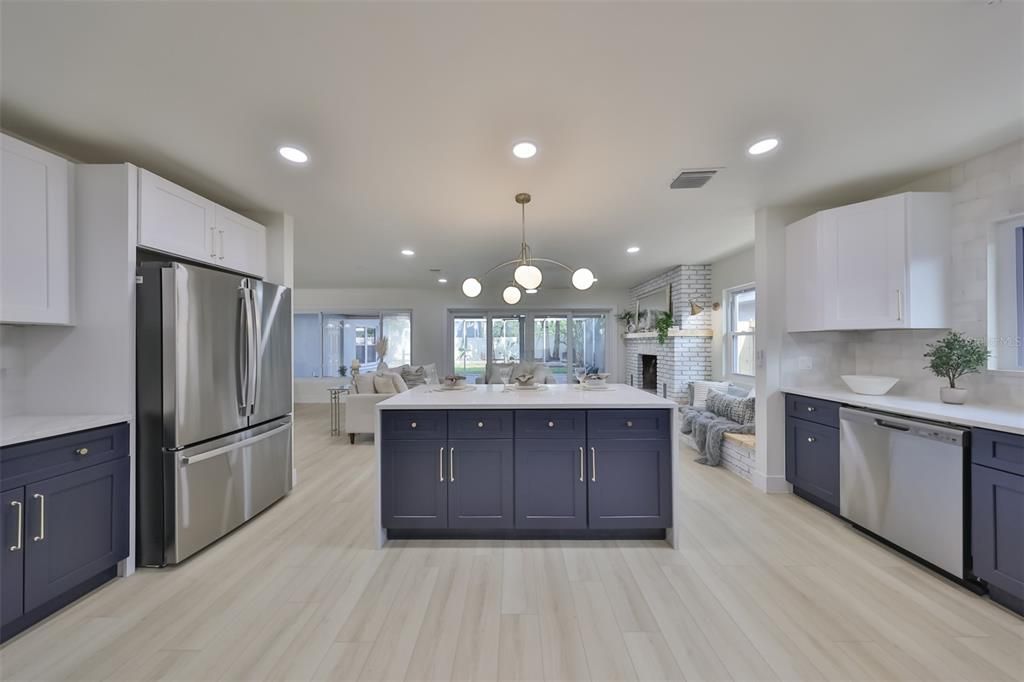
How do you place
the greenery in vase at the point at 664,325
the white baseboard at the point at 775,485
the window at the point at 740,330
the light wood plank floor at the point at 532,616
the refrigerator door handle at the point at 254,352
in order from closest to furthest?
1. the light wood plank floor at the point at 532,616
2. the refrigerator door handle at the point at 254,352
3. the white baseboard at the point at 775,485
4. the window at the point at 740,330
5. the greenery in vase at the point at 664,325

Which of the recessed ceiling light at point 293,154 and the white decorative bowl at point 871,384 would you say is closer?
the recessed ceiling light at point 293,154

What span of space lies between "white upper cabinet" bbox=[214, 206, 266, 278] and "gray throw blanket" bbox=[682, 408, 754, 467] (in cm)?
467

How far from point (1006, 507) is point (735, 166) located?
224cm

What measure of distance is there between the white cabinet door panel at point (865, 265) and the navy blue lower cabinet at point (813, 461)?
0.83m

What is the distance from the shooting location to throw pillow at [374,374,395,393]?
16.7 ft

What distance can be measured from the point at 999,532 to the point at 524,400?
2.44 meters

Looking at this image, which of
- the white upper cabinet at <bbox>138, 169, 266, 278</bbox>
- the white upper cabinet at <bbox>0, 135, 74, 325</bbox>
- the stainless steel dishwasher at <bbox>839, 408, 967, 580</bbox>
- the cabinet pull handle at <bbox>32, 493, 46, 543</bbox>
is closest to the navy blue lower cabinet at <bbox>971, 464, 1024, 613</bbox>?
the stainless steel dishwasher at <bbox>839, 408, 967, 580</bbox>

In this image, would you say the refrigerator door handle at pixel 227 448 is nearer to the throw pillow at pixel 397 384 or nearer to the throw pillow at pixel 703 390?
the throw pillow at pixel 397 384

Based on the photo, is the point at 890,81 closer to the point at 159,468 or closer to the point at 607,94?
the point at 607,94

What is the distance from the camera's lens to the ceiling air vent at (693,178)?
255cm

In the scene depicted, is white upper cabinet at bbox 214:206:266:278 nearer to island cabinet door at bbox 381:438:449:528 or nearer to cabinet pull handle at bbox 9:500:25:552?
cabinet pull handle at bbox 9:500:25:552

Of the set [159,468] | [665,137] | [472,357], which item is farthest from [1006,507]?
[472,357]

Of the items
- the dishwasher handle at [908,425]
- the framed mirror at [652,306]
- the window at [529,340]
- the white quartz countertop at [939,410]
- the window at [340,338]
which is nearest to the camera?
the white quartz countertop at [939,410]

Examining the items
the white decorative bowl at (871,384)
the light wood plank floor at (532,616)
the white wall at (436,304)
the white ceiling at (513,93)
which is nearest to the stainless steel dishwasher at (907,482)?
the light wood plank floor at (532,616)
